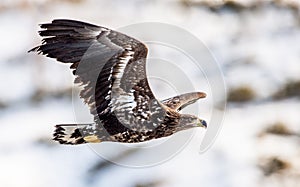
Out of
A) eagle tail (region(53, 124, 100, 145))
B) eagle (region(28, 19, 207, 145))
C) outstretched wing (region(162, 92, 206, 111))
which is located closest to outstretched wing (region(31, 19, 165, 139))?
eagle (region(28, 19, 207, 145))

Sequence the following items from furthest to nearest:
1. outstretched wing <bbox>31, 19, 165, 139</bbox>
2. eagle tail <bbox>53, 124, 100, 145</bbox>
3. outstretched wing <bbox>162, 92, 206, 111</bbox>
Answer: outstretched wing <bbox>162, 92, 206, 111</bbox>, eagle tail <bbox>53, 124, 100, 145</bbox>, outstretched wing <bbox>31, 19, 165, 139</bbox>

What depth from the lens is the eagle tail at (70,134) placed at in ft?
14.7

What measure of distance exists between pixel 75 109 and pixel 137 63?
0.67 m

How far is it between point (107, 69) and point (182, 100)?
93 centimetres

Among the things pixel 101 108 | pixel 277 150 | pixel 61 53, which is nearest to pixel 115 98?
pixel 101 108

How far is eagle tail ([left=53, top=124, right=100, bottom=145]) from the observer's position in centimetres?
448

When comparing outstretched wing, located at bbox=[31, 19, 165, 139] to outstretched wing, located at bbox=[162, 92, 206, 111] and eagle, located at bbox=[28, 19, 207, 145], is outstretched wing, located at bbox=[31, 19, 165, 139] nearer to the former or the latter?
eagle, located at bbox=[28, 19, 207, 145]

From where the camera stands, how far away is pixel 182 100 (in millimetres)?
5078

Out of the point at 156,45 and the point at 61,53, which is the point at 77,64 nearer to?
the point at 61,53

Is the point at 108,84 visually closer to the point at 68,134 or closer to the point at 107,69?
the point at 107,69

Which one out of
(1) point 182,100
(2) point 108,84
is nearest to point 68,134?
(2) point 108,84

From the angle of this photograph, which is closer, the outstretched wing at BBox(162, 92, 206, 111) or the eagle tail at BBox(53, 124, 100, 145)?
the eagle tail at BBox(53, 124, 100, 145)

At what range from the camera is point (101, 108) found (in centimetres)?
443

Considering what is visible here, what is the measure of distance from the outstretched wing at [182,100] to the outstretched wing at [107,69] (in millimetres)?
420
